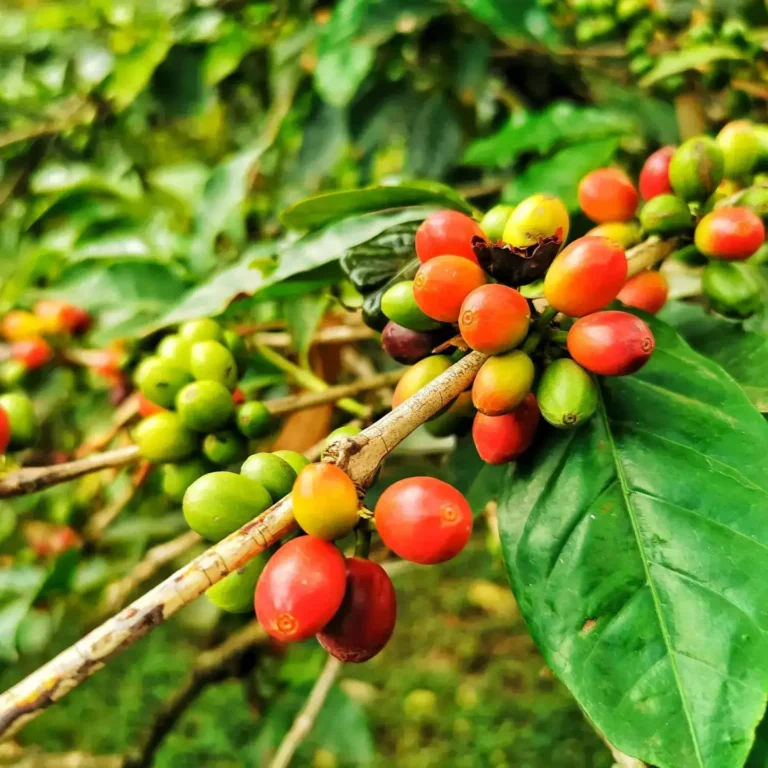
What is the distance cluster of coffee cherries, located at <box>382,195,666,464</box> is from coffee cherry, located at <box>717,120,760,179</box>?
0.37 meters

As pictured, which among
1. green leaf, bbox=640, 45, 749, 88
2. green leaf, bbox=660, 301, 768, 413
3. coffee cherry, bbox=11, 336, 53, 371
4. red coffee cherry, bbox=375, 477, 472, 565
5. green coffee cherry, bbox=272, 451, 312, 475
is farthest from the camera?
coffee cherry, bbox=11, 336, 53, 371

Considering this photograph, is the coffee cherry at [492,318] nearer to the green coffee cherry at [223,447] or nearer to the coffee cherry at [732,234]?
the coffee cherry at [732,234]

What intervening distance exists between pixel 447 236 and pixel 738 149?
0.49 meters

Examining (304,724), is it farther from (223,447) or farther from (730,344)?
(730,344)

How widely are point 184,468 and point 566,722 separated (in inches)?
63.6

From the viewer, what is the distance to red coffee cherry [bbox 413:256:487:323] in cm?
66

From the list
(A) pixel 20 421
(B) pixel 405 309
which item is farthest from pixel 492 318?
(A) pixel 20 421

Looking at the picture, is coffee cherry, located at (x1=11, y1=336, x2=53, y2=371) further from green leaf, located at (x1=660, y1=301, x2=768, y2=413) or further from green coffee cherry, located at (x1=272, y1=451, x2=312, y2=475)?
green leaf, located at (x1=660, y1=301, x2=768, y2=413)

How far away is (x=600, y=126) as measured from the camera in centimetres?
145

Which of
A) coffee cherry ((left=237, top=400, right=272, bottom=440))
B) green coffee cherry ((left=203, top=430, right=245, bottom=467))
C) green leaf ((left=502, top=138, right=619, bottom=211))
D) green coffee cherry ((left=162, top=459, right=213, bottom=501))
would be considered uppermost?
coffee cherry ((left=237, top=400, right=272, bottom=440))

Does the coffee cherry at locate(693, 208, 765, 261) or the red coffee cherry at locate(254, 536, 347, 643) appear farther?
the coffee cherry at locate(693, 208, 765, 261)

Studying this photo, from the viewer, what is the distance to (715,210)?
839 millimetres

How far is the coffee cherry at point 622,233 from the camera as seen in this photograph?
0.90 meters

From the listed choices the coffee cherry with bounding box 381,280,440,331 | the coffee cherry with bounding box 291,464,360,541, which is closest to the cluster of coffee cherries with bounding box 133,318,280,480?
the coffee cherry with bounding box 381,280,440,331
